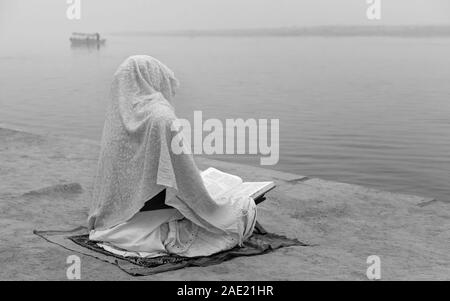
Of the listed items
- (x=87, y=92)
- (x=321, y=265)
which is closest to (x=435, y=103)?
(x=87, y=92)

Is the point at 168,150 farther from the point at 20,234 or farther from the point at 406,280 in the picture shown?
the point at 406,280

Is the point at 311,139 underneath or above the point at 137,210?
underneath

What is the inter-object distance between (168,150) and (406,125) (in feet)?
36.5

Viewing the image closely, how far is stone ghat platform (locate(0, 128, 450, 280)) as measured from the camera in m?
4.24

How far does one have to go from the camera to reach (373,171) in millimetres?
10070

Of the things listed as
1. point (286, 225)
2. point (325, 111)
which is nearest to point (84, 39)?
point (325, 111)

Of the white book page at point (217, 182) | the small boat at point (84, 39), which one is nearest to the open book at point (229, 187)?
the white book page at point (217, 182)

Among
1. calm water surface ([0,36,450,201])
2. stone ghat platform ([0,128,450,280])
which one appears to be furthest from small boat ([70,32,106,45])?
stone ghat platform ([0,128,450,280])

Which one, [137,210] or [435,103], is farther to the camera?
[435,103]

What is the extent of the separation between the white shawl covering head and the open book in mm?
138

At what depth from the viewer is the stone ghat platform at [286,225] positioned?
424 cm

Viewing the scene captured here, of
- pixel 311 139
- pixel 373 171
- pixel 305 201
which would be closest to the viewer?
pixel 305 201

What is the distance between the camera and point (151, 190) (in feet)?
14.7
